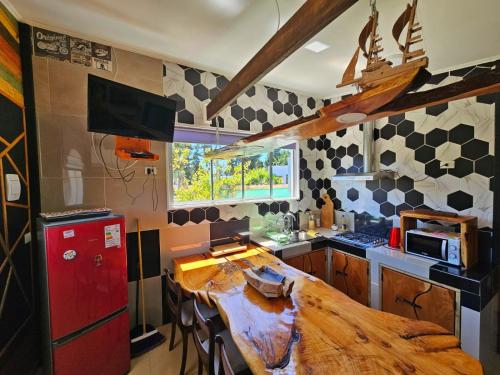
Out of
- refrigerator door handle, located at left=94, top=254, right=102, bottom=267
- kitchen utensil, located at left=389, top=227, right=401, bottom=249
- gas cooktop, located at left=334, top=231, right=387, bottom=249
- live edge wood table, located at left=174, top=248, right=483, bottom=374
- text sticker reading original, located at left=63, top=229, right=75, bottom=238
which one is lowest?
live edge wood table, located at left=174, top=248, right=483, bottom=374

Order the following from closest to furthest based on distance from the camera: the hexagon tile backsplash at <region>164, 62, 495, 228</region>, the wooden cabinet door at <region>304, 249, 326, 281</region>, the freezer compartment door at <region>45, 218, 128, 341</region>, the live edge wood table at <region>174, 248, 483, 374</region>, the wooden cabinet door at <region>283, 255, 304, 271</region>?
1. the live edge wood table at <region>174, 248, 483, 374</region>
2. the freezer compartment door at <region>45, 218, 128, 341</region>
3. the hexagon tile backsplash at <region>164, 62, 495, 228</region>
4. the wooden cabinet door at <region>283, 255, 304, 271</region>
5. the wooden cabinet door at <region>304, 249, 326, 281</region>

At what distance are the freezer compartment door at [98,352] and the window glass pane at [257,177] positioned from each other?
1.77 m

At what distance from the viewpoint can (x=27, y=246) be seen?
1.70 m

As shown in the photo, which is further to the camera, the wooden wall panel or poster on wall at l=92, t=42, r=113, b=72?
poster on wall at l=92, t=42, r=113, b=72

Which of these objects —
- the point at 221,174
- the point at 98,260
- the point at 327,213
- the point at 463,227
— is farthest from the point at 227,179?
the point at 463,227

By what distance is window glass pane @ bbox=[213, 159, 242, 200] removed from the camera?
264cm

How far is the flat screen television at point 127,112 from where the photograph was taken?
1.54 m

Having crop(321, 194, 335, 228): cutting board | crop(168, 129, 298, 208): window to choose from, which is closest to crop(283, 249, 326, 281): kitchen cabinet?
crop(321, 194, 335, 228): cutting board

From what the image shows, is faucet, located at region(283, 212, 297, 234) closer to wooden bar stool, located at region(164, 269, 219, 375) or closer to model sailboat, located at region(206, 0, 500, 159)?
wooden bar stool, located at region(164, 269, 219, 375)

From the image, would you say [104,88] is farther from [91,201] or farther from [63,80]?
[91,201]

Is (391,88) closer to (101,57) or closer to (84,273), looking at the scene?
(84,273)

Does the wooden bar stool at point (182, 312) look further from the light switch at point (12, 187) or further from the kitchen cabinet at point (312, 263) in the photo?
the light switch at point (12, 187)

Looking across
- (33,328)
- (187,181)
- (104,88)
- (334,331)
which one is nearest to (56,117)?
(104,88)

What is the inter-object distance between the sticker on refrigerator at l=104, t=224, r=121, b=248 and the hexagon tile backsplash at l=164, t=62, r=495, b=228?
2.10ft
